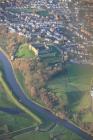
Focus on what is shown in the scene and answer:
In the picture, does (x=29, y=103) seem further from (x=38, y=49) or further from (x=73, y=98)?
(x=38, y=49)

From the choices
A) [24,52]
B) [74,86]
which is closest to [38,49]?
[24,52]

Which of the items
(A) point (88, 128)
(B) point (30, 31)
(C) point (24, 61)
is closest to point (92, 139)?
(A) point (88, 128)

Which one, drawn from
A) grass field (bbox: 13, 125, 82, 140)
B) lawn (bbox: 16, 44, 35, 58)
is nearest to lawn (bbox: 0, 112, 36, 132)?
grass field (bbox: 13, 125, 82, 140)

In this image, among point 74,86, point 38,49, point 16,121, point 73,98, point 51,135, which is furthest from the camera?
point 38,49

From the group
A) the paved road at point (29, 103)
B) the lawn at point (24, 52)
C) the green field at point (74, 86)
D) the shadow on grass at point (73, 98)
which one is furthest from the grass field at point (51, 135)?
the lawn at point (24, 52)

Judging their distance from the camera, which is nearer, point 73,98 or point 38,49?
point 73,98

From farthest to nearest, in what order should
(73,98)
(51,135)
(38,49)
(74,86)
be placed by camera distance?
1. (38,49)
2. (74,86)
3. (73,98)
4. (51,135)
